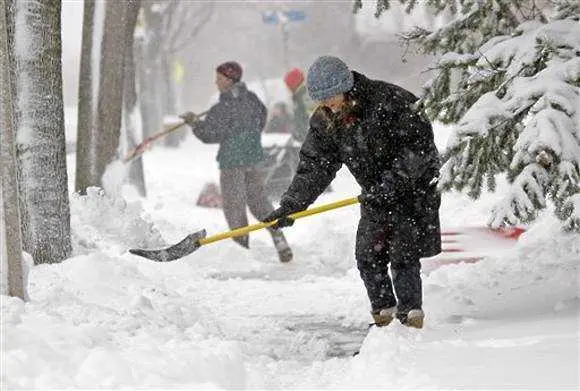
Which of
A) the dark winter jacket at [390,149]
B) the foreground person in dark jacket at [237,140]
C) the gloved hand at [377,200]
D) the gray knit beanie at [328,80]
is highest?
Answer: the gray knit beanie at [328,80]

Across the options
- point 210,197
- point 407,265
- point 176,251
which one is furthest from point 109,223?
point 210,197

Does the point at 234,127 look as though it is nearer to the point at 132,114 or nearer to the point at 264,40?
the point at 132,114

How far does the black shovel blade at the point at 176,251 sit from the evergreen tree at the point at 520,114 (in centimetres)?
163

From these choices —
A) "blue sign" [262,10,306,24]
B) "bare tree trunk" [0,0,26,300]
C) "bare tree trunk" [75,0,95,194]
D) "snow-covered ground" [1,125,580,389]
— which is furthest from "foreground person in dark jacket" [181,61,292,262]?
"blue sign" [262,10,306,24]

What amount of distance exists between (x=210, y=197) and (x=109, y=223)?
6289mm

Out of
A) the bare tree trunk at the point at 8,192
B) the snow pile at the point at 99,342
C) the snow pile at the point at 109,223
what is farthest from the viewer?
the snow pile at the point at 109,223

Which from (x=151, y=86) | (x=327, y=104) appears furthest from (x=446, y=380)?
(x=151, y=86)

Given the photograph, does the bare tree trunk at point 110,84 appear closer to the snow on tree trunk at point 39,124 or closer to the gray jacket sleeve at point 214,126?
the gray jacket sleeve at point 214,126

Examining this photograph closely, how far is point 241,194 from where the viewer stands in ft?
31.0

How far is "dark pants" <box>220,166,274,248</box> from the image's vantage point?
31.0 ft

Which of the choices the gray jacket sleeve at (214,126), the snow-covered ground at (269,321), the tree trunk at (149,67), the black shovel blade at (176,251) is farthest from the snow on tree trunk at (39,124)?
the tree trunk at (149,67)

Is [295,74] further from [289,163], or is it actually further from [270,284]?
[270,284]

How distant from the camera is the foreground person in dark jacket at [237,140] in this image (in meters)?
9.30

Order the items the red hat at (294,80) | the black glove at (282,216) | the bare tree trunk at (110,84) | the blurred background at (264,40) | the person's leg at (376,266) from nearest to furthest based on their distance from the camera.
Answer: the person's leg at (376,266) → the black glove at (282,216) → the bare tree trunk at (110,84) → the red hat at (294,80) → the blurred background at (264,40)
